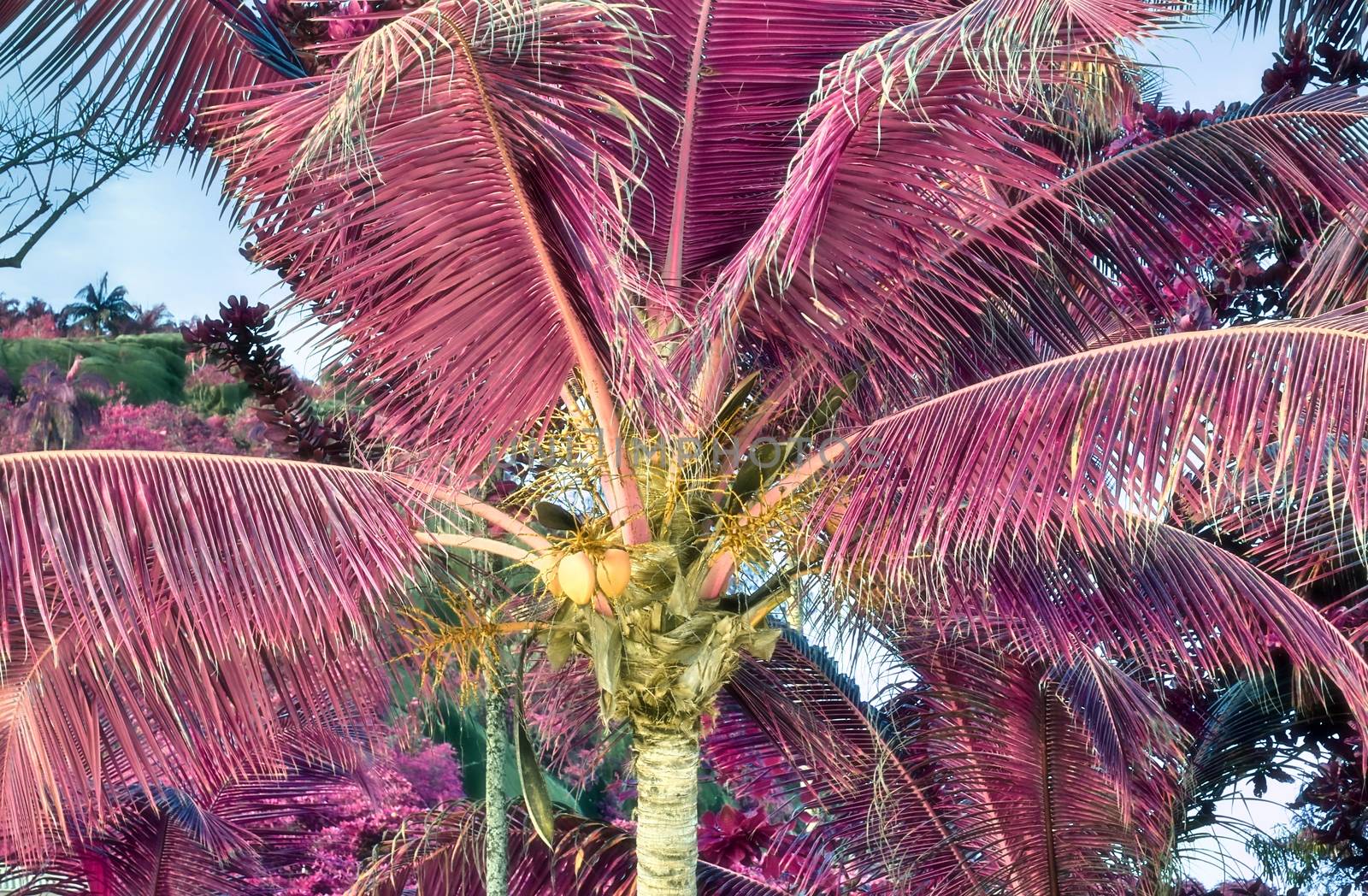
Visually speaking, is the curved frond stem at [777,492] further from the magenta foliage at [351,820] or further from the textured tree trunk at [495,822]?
the magenta foliage at [351,820]

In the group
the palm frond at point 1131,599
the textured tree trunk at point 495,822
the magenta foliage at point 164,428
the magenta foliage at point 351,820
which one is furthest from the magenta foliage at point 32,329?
the palm frond at point 1131,599

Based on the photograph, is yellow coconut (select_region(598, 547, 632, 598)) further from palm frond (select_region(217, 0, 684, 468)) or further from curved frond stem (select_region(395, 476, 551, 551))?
palm frond (select_region(217, 0, 684, 468))

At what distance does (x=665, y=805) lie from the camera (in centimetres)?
402

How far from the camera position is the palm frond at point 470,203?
109 inches

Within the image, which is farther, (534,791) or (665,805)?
(665,805)

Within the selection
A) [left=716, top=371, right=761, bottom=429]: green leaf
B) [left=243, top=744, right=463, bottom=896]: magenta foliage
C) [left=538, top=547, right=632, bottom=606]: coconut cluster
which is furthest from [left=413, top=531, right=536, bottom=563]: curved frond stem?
[left=243, top=744, right=463, bottom=896]: magenta foliage

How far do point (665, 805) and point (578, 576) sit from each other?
3.06ft

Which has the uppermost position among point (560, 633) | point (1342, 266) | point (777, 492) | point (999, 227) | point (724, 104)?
point (724, 104)

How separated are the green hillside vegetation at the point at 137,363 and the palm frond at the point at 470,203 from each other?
15.6 meters

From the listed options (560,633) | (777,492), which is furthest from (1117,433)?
(560,633)

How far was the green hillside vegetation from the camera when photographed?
693 inches

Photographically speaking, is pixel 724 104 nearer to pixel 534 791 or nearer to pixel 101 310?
pixel 534 791

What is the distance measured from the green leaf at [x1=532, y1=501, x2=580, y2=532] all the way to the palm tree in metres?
0.02

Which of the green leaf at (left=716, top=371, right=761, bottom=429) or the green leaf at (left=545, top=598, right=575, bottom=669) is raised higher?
the green leaf at (left=716, top=371, right=761, bottom=429)
